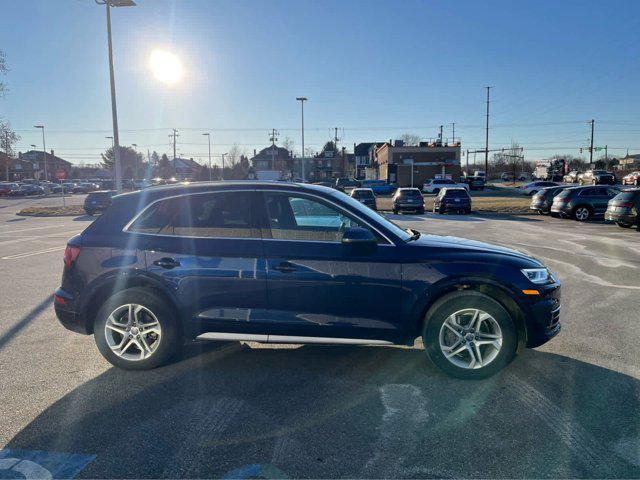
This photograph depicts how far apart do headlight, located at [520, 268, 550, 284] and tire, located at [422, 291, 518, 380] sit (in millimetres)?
373

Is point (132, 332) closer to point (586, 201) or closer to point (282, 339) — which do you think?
point (282, 339)

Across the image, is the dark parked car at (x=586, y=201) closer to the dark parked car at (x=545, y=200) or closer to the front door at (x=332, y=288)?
the dark parked car at (x=545, y=200)

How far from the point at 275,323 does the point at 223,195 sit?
129 centimetres

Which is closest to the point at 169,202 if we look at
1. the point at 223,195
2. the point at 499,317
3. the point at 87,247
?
the point at 223,195

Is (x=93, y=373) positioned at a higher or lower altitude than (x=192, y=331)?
lower

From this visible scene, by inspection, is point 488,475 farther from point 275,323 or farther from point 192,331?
point 192,331

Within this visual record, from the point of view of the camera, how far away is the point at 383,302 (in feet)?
12.7

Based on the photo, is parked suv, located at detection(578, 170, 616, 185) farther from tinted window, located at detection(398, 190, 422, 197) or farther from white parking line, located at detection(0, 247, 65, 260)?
white parking line, located at detection(0, 247, 65, 260)

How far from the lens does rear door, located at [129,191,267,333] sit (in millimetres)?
3990

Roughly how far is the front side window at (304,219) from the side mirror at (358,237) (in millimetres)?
216

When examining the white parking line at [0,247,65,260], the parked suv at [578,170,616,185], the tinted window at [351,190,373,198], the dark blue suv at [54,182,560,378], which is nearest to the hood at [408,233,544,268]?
the dark blue suv at [54,182,560,378]

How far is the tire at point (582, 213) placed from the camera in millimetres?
20266

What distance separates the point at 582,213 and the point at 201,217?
2072cm

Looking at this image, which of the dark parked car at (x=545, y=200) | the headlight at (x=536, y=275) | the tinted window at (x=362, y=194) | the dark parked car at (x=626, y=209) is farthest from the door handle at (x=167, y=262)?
the dark parked car at (x=545, y=200)
